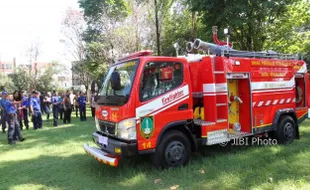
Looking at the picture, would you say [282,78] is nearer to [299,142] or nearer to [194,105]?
[299,142]

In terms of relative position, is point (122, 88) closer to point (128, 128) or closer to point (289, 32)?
point (128, 128)

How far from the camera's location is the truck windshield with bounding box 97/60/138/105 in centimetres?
500

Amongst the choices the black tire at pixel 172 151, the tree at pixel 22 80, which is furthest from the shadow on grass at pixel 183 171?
the tree at pixel 22 80

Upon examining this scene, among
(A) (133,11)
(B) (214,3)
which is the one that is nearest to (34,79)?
(A) (133,11)

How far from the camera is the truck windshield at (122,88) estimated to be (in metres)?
5.00

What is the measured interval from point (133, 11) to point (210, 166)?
15602 millimetres

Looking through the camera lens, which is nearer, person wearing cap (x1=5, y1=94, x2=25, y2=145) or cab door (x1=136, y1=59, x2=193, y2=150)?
cab door (x1=136, y1=59, x2=193, y2=150)

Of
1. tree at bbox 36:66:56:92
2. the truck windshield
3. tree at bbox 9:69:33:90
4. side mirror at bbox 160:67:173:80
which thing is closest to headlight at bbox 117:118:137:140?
the truck windshield

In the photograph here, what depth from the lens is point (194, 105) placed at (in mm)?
6172

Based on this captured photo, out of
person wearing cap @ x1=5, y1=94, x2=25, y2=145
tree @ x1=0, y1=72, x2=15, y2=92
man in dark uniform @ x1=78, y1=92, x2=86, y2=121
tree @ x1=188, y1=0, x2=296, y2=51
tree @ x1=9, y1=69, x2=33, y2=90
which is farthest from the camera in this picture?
tree @ x1=9, y1=69, x2=33, y2=90

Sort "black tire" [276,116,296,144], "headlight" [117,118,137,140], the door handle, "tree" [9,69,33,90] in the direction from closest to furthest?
"headlight" [117,118,137,140]
the door handle
"black tire" [276,116,296,144]
"tree" [9,69,33,90]

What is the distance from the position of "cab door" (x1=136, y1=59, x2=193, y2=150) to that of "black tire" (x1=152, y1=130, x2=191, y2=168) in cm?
23

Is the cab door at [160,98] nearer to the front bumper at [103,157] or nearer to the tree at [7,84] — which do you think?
the front bumper at [103,157]

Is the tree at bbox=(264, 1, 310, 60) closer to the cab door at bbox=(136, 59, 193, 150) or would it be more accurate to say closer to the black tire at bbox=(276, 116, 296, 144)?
the black tire at bbox=(276, 116, 296, 144)
